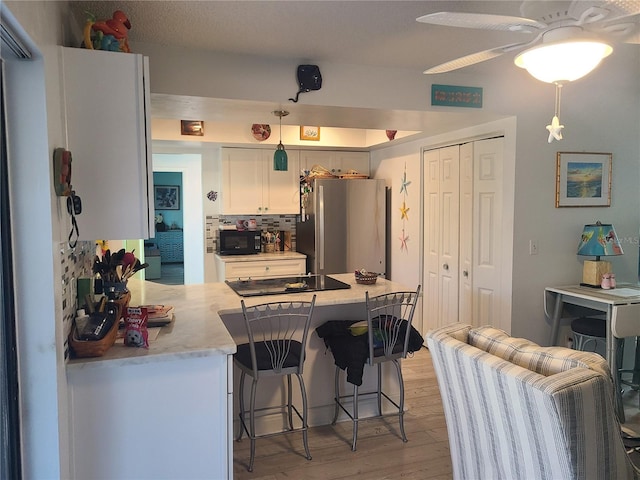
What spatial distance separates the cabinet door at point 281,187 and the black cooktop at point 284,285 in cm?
193

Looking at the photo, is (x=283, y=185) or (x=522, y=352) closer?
(x=522, y=352)

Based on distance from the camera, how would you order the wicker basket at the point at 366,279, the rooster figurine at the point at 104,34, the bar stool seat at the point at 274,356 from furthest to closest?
the wicker basket at the point at 366,279 → the bar stool seat at the point at 274,356 → the rooster figurine at the point at 104,34

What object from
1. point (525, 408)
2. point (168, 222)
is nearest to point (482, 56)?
point (525, 408)

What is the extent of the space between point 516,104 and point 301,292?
203 cm

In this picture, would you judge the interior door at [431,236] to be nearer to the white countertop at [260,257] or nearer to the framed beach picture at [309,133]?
the framed beach picture at [309,133]

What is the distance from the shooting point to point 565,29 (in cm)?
177

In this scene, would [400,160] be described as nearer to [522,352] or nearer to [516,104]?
[516,104]

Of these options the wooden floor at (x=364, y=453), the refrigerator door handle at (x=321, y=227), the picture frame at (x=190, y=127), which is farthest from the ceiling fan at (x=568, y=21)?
the picture frame at (x=190, y=127)

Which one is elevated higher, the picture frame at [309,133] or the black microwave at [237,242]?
the picture frame at [309,133]

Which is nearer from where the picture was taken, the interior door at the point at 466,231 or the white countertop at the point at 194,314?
the white countertop at the point at 194,314

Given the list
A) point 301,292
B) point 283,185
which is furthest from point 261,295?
point 283,185

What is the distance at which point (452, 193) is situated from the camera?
A: 418 cm

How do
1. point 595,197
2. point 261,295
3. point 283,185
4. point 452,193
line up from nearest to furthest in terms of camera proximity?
point 261,295 < point 595,197 < point 452,193 < point 283,185

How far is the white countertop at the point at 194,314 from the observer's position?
183 cm
